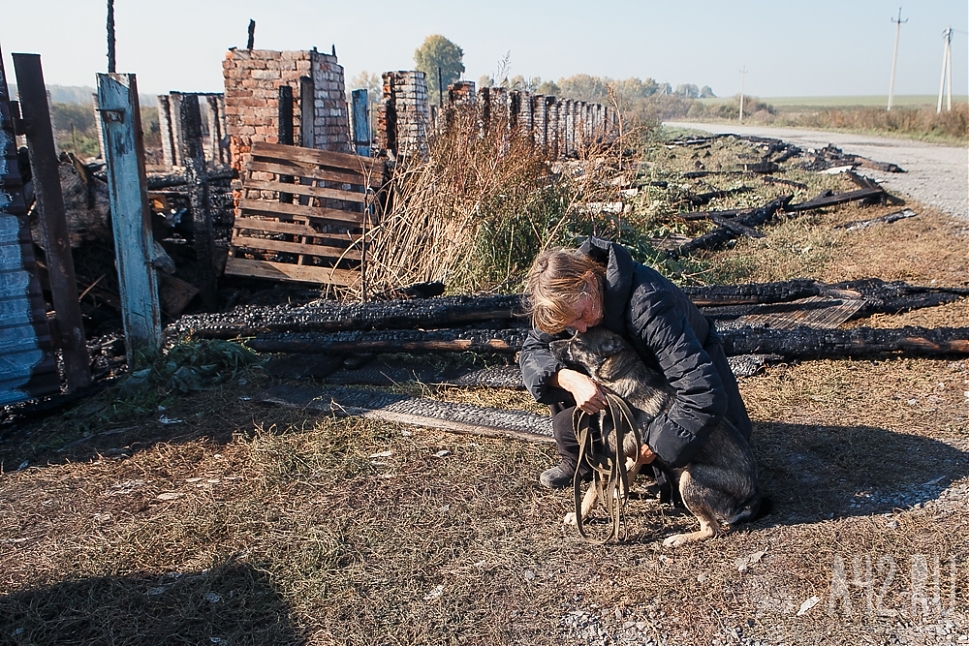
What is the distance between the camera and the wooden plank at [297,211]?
8.36m

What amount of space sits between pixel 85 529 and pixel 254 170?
5818 mm

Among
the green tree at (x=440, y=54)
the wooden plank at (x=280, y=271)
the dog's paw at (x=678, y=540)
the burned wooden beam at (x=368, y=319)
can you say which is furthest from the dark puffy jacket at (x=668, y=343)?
the green tree at (x=440, y=54)

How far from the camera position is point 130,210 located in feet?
17.3

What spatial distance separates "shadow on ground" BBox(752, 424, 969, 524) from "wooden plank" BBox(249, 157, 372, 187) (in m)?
5.74

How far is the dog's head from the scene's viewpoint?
300 cm

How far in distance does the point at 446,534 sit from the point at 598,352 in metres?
1.11

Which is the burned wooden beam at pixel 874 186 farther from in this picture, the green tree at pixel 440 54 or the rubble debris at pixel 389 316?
the green tree at pixel 440 54

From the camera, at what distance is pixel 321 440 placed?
4293mm

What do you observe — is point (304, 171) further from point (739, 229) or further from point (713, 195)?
point (713, 195)

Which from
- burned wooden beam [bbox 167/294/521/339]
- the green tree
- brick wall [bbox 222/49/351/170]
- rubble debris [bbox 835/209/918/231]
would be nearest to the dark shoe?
burned wooden beam [bbox 167/294/521/339]

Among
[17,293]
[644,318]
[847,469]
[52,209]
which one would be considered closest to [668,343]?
[644,318]

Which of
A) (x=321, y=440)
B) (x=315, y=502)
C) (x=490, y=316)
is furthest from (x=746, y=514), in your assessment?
(x=490, y=316)

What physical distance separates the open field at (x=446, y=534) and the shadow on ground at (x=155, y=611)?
0.03ft

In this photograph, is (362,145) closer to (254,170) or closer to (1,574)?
(254,170)
